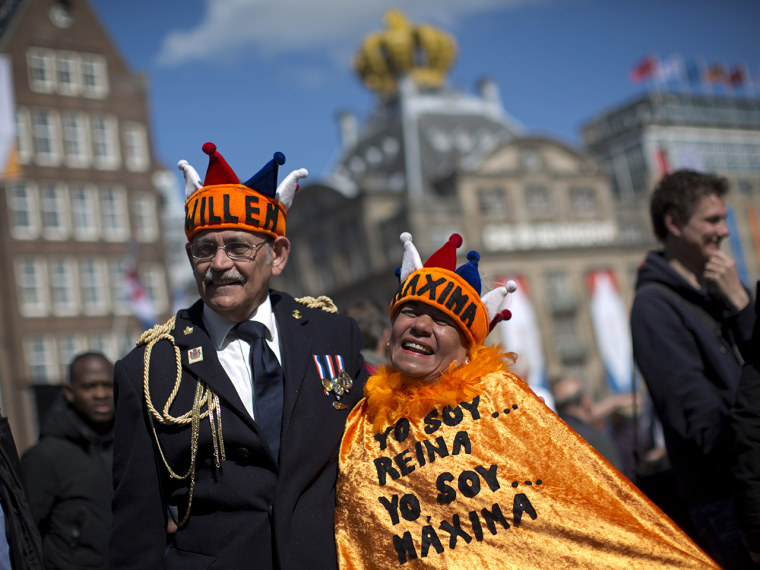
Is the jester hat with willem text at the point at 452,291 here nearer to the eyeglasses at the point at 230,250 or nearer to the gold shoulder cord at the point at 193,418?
the eyeglasses at the point at 230,250

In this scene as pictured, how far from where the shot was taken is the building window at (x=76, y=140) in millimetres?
37906

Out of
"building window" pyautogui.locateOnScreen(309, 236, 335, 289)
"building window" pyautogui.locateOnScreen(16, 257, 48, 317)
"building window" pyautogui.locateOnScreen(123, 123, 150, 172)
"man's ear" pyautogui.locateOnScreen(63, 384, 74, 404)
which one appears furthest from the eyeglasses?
"building window" pyautogui.locateOnScreen(309, 236, 335, 289)

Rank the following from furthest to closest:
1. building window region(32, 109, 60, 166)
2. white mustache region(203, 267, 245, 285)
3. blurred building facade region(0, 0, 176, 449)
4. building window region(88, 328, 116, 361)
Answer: building window region(88, 328, 116, 361)
building window region(32, 109, 60, 166)
blurred building facade region(0, 0, 176, 449)
white mustache region(203, 267, 245, 285)

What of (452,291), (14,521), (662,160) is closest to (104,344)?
(14,521)

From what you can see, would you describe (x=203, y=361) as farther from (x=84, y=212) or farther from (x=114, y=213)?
(x=114, y=213)

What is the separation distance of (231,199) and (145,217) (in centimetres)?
3763

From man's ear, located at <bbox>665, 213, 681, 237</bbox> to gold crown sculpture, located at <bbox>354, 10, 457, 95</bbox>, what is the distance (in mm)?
55631

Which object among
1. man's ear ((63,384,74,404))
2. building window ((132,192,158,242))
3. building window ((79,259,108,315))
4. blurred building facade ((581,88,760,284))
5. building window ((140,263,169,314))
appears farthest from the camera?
blurred building facade ((581,88,760,284))

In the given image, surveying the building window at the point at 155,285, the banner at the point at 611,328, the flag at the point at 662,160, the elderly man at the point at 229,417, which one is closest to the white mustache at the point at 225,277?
the elderly man at the point at 229,417

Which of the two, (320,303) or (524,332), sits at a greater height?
(524,332)

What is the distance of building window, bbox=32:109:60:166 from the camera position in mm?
37062

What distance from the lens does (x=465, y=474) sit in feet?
11.1

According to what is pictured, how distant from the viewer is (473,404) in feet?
11.4

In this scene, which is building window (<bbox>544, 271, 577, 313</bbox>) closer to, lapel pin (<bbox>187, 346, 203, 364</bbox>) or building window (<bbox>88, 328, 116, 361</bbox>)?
building window (<bbox>88, 328, 116, 361</bbox>)
